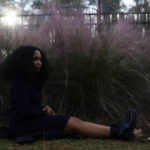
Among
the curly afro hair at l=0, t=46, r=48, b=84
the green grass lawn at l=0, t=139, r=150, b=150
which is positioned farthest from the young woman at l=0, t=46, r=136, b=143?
the green grass lawn at l=0, t=139, r=150, b=150

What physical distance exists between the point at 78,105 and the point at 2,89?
1.17m

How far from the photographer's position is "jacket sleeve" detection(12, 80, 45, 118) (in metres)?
3.56

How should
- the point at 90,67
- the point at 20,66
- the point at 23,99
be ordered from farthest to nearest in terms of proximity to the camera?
the point at 90,67, the point at 20,66, the point at 23,99

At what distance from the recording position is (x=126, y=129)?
3.67 m

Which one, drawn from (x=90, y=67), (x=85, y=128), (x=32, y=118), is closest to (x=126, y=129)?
(x=85, y=128)

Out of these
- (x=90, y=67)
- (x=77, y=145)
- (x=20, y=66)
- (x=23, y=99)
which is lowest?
(x=77, y=145)

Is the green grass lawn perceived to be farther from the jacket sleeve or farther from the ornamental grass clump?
the ornamental grass clump

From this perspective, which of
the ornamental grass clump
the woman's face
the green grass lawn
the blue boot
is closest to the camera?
the green grass lawn

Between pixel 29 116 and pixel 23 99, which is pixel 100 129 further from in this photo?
pixel 23 99

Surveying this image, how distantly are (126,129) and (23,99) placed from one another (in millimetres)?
1222

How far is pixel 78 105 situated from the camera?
188 inches

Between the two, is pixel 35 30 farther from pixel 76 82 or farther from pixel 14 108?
pixel 14 108

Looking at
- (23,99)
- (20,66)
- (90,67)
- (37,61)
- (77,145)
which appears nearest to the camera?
(77,145)

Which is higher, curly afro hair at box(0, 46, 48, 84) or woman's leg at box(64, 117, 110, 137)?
curly afro hair at box(0, 46, 48, 84)
